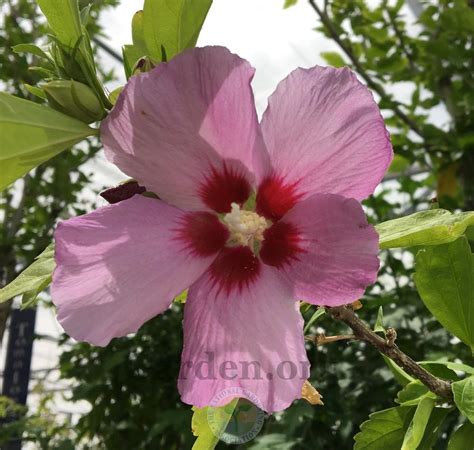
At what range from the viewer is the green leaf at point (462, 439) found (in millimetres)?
562

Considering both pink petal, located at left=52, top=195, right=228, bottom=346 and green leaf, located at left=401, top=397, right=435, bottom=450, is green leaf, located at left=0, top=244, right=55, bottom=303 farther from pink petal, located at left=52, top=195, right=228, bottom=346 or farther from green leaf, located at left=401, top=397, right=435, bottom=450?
green leaf, located at left=401, top=397, right=435, bottom=450

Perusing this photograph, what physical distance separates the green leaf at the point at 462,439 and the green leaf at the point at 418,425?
3 centimetres

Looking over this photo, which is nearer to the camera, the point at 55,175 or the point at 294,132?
the point at 294,132

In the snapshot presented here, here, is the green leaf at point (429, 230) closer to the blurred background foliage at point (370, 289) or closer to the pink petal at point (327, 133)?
the pink petal at point (327, 133)

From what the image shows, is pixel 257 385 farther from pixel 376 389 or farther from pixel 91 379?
pixel 91 379

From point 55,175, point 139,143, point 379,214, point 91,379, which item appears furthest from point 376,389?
point 55,175

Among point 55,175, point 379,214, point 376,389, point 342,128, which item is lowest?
point 376,389

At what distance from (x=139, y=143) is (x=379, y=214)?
72.9 inches

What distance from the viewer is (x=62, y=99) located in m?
0.47

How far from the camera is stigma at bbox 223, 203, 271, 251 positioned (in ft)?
1.60

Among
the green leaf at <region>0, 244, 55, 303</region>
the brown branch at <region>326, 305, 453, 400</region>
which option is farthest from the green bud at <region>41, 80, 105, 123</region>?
the brown branch at <region>326, 305, 453, 400</region>

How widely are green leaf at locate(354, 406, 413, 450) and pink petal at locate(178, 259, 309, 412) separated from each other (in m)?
0.24

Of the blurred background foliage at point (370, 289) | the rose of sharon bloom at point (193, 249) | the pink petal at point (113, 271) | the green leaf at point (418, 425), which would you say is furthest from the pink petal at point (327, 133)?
the blurred background foliage at point (370, 289)

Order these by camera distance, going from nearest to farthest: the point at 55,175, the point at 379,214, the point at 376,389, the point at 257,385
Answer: the point at 257,385 < the point at 376,389 < the point at 379,214 < the point at 55,175
